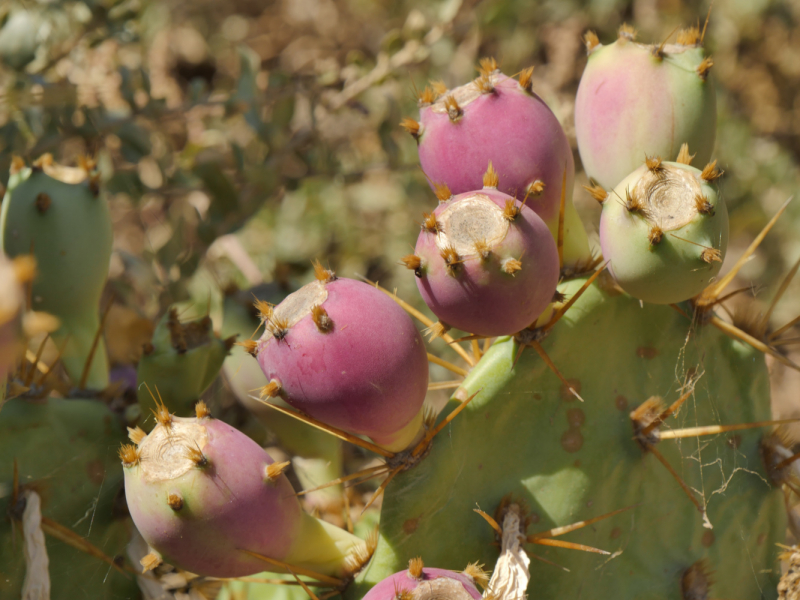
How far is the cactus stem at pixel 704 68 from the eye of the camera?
0.89 metres

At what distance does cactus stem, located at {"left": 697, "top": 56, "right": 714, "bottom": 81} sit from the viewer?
2.92ft

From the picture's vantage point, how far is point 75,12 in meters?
1.82

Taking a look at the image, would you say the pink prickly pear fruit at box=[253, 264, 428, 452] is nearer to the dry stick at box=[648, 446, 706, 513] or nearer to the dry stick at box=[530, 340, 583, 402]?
the dry stick at box=[530, 340, 583, 402]

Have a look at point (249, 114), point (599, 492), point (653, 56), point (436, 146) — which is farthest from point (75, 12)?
point (599, 492)

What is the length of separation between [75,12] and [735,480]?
178 cm

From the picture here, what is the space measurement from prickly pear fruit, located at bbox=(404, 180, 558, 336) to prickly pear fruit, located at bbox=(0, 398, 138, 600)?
0.58 m

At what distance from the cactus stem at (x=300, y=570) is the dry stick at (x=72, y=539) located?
0.90 ft

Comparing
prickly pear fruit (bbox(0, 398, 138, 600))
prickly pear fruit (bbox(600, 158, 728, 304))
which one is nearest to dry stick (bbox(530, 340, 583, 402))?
prickly pear fruit (bbox(600, 158, 728, 304))

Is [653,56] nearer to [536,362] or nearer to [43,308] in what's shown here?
[536,362]

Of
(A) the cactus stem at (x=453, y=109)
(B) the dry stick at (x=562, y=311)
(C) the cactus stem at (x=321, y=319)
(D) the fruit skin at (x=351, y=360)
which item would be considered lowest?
(B) the dry stick at (x=562, y=311)

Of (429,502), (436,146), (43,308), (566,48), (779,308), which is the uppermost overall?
(436,146)

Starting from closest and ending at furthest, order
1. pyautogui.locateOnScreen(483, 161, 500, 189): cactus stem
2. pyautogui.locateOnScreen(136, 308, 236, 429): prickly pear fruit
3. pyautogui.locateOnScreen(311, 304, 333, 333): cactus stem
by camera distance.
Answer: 1. pyautogui.locateOnScreen(311, 304, 333, 333): cactus stem
2. pyautogui.locateOnScreen(483, 161, 500, 189): cactus stem
3. pyautogui.locateOnScreen(136, 308, 236, 429): prickly pear fruit

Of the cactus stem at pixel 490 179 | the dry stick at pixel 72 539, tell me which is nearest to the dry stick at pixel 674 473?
the cactus stem at pixel 490 179

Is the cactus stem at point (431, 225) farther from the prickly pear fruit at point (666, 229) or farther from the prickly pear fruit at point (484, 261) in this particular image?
the prickly pear fruit at point (666, 229)
